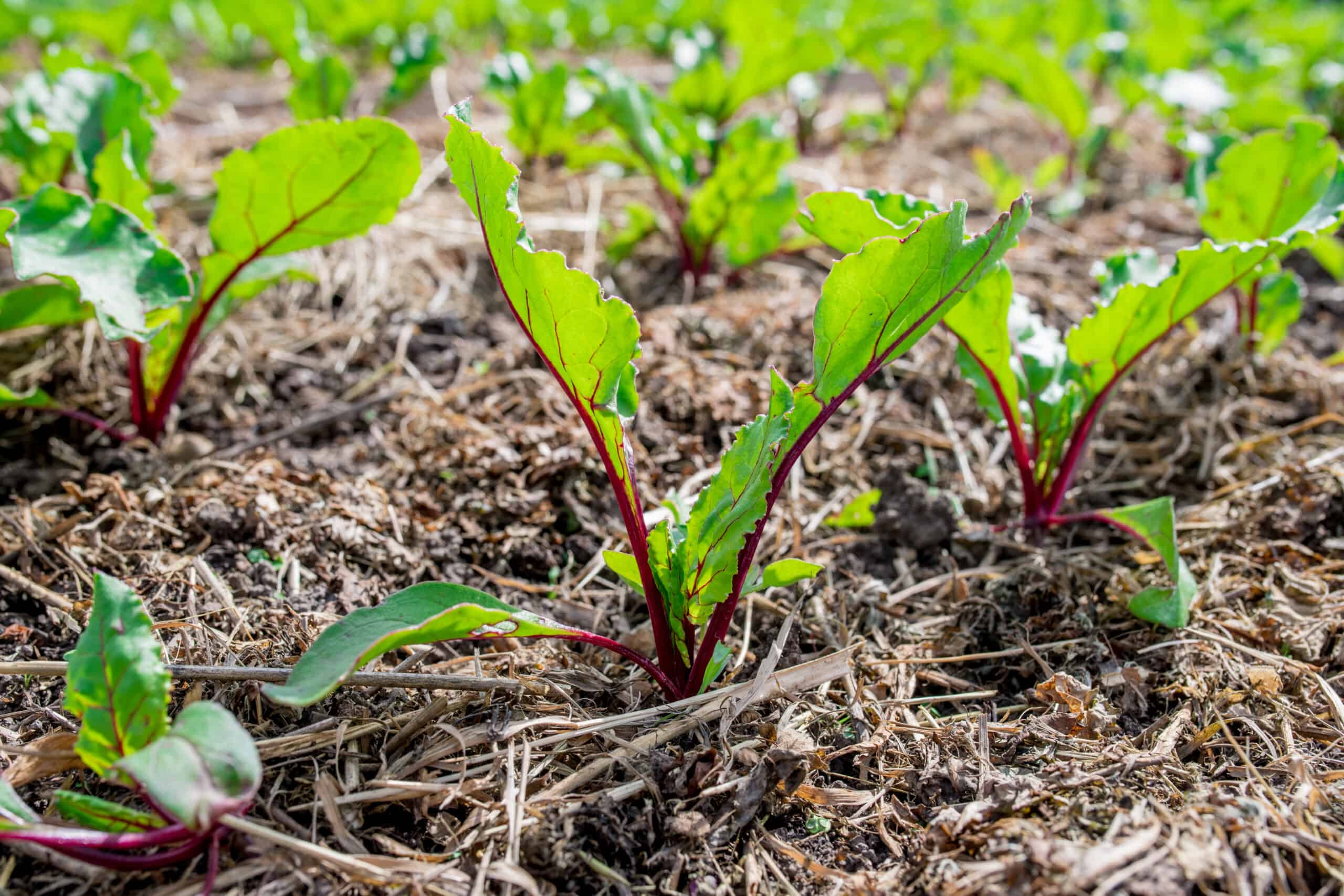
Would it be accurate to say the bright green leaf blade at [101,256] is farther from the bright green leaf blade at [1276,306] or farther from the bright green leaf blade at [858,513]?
the bright green leaf blade at [1276,306]

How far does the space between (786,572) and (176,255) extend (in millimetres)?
1208

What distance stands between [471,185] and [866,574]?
1062mm

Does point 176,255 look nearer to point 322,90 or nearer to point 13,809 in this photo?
point 13,809

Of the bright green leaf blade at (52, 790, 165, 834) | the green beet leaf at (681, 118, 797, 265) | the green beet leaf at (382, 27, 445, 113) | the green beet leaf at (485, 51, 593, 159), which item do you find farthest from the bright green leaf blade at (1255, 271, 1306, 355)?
the green beet leaf at (382, 27, 445, 113)

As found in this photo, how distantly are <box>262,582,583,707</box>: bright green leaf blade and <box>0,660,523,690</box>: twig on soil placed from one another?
14cm

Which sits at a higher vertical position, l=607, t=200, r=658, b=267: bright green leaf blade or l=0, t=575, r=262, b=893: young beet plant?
l=607, t=200, r=658, b=267: bright green leaf blade

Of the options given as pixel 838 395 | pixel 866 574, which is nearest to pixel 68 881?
pixel 838 395

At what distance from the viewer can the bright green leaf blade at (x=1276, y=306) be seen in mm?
2367

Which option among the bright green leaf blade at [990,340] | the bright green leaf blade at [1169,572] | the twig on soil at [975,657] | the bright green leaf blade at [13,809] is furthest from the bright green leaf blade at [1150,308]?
the bright green leaf blade at [13,809]

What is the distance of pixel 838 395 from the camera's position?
1323 mm

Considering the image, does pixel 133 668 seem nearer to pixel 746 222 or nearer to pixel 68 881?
pixel 68 881

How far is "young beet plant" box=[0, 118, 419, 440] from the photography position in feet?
5.22

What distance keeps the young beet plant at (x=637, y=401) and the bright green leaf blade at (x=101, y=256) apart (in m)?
0.70

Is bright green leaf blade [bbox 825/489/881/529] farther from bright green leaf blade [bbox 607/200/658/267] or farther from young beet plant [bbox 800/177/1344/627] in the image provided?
bright green leaf blade [bbox 607/200/658/267]
